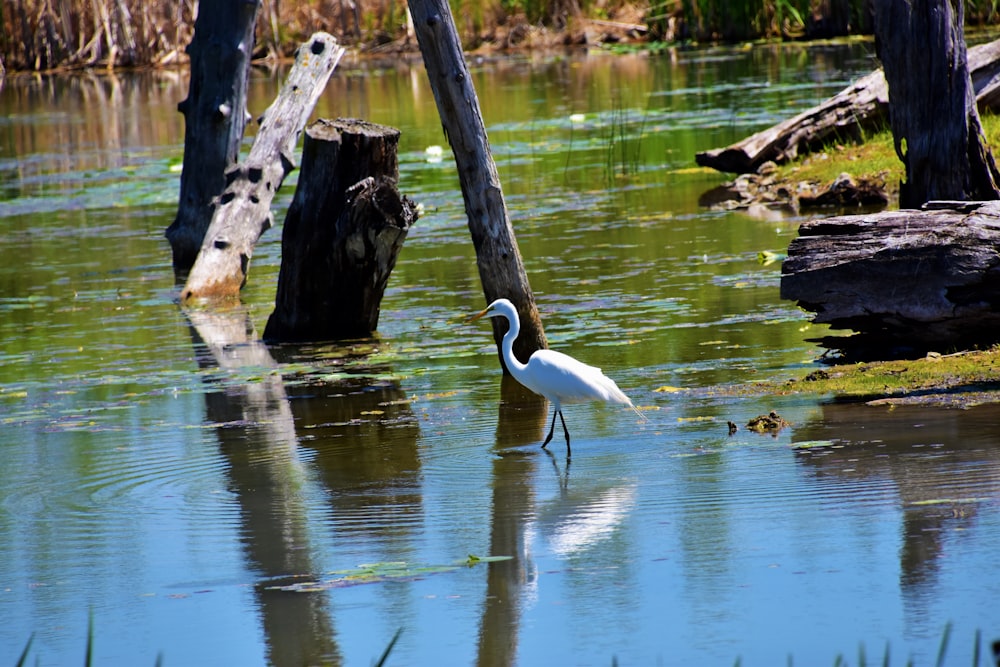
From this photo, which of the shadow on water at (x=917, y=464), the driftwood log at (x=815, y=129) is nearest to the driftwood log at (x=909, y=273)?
the shadow on water at (x=917, y=464)

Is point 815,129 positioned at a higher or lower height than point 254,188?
higher

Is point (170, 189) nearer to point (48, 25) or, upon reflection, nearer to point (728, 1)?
point (728, 1)

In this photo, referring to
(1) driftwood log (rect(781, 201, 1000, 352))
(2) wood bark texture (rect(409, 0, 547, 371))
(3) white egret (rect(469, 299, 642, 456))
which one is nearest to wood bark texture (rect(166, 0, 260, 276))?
(2) wood bark texture (rect(409, 0, 547, 371))

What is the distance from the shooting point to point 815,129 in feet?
52.1

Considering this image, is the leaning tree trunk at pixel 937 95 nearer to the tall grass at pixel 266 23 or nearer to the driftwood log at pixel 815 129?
the driftwood log at pixel 815 129

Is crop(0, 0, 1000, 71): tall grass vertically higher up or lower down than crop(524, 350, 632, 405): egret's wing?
higher up

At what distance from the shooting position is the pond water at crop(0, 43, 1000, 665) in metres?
4.76

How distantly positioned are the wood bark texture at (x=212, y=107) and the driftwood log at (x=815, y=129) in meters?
5.65

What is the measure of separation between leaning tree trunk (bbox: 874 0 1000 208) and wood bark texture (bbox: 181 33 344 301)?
234 inches

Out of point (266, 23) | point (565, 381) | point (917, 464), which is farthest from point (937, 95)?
point (266, 23)

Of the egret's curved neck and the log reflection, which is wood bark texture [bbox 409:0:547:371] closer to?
the egret's curved neck

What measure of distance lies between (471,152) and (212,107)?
5.47 meters

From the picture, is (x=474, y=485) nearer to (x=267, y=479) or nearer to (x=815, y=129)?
(x=267, y=479)

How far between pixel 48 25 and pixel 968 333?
3738 centimetres
